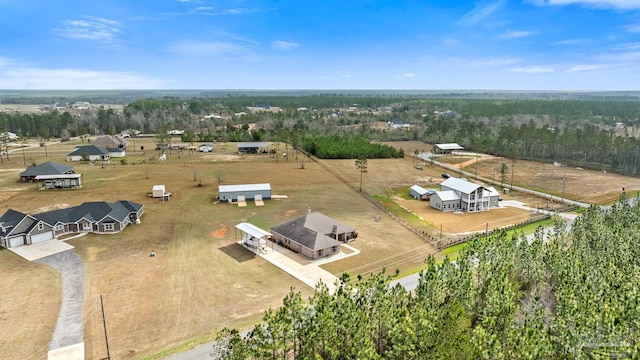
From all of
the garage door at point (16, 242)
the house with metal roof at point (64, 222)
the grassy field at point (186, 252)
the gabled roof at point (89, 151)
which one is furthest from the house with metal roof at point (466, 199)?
the gabled roof at point (89, 151)

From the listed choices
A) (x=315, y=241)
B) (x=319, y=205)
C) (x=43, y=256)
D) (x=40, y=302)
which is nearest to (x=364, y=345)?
(x=315, y=241)

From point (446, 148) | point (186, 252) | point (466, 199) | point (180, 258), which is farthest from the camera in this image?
point (446, 148)

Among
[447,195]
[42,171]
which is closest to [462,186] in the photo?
[447,195]

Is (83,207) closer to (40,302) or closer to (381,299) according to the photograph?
(40,302)

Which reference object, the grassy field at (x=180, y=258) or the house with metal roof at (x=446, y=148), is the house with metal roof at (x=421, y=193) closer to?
the grassy field at (x=180, y=258)

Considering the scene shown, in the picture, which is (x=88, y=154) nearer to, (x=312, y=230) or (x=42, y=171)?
(x=42, y=171)

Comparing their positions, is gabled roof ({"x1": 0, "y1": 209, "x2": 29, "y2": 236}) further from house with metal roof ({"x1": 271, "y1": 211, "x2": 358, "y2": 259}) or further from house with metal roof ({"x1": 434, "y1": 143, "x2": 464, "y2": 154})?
house with metal roof ({"x1": 434, "y1": 143, "x2": 464, "y2": 154})
